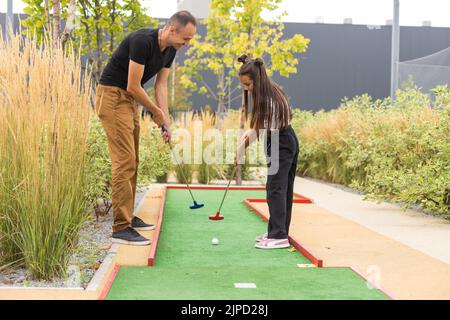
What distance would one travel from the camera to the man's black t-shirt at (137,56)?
5.02 m

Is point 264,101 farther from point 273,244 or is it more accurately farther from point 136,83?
point 273,244

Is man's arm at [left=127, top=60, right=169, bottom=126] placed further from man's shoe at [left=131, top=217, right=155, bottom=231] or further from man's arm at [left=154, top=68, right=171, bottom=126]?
man's shoe at [left=131, top=217, right=155, bottom=231]

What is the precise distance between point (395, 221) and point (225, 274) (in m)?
3.46

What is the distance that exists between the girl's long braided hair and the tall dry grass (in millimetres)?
1524

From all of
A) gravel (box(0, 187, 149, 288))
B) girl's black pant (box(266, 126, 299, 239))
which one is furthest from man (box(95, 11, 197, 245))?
girl's black pant (box(266, 126, 299, 239))

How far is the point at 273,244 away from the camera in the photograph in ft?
16.6

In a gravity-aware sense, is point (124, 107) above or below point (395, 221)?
above

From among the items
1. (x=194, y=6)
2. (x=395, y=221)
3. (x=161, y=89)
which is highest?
(x=194, y=6)

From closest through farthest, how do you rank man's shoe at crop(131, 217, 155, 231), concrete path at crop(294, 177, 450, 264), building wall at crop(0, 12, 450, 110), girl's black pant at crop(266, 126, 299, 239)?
girl's black pant at crop(266, 126, 299, 239)
concrete path at crop(294, 177, 450, 264)
man's shoe at crop(131, 217, 155, 231)
building wall at crop(0, 12, 450, 110)

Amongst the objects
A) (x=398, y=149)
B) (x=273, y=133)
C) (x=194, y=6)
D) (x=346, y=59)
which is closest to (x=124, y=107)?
(x=273, y=133)

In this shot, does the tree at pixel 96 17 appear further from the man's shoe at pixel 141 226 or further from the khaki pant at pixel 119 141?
the khaki pant at pixel 119 141

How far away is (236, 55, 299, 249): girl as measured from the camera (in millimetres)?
4977

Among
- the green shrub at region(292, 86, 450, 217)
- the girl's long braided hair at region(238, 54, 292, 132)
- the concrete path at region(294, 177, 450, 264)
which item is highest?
the girl's long braided hair at region(238, 54, 292, 132)
